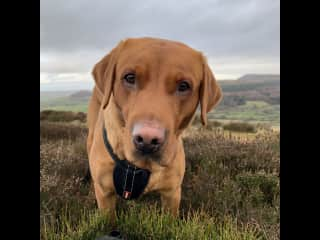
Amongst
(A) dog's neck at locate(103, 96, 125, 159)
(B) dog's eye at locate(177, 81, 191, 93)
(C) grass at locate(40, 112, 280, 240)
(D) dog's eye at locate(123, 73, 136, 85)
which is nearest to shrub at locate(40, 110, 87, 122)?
(C) grass at locate(40, 112, 280, 240)

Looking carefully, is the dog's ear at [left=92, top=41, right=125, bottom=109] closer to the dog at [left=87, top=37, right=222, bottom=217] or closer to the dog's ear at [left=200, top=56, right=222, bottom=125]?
the dog at [left=87, top=37, right=222, bottom=217]

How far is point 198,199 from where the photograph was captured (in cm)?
414

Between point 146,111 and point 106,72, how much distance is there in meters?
0.84

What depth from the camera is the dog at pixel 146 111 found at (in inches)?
93.0

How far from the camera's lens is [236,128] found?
9.48 m

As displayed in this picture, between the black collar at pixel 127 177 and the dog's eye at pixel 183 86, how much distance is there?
852mm

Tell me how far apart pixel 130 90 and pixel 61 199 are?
183cm

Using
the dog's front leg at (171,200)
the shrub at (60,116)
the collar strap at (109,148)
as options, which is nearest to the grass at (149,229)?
the dog's front leg at (171,200)

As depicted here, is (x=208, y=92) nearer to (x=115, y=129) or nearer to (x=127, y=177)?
(x=115, y=129)

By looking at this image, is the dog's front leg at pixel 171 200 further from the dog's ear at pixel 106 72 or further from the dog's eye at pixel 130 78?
the dog's eye at pixel 130 78

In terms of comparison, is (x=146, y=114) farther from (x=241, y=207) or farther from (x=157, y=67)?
(x=241, y=207)

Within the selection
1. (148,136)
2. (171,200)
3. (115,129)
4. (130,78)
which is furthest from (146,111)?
(171,200)

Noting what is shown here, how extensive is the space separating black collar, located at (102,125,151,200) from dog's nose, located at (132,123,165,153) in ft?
2.54

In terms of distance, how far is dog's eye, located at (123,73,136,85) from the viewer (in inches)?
102
